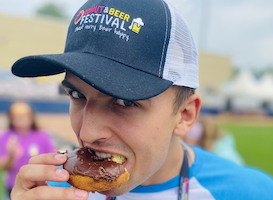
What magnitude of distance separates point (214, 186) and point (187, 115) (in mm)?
509

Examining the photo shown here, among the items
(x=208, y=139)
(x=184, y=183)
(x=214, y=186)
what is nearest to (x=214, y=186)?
(x=214, y=186)

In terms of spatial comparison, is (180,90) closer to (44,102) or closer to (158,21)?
(158,21)

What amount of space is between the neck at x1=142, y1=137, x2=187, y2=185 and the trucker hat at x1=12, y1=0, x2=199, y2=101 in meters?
0.53

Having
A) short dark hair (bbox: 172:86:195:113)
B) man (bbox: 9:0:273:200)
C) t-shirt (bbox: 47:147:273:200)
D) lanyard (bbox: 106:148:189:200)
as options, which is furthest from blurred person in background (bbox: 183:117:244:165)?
man (bbox: 9:0:273:200)

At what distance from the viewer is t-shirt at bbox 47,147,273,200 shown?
1.73 m

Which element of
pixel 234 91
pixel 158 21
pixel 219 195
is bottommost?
pixel 234 91

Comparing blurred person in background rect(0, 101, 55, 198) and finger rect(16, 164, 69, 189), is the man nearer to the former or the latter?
finger rect(16, 164, 69, 189)

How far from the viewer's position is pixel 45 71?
162 cm

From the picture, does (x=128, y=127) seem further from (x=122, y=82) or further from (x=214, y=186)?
(x=214, y=186)

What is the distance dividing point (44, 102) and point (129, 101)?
68.3ft

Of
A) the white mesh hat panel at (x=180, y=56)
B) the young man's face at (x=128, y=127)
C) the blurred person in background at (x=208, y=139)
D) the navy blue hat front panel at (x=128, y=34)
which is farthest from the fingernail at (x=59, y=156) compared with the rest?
the blurred person in background at (x=208, y=139)

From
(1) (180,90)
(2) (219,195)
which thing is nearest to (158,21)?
(1) (180,90)

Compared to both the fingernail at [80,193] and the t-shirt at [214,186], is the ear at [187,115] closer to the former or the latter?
the t-shirt at [214,186]

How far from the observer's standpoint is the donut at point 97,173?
136 centimetres
